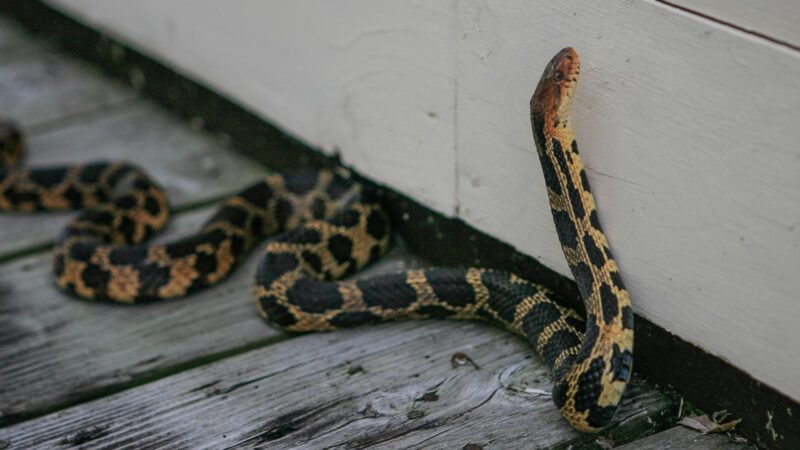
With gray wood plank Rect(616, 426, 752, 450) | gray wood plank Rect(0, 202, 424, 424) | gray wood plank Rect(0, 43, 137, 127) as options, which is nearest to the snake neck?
gray wood plank Rect(616, 426, 752, 450)

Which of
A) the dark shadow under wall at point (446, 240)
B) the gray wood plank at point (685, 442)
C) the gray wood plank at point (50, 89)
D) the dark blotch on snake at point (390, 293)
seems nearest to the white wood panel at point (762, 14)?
the dark shadow under wall at point (446, 240)

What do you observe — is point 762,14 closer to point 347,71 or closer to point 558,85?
point 558,85

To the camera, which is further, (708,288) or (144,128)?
(144,128)

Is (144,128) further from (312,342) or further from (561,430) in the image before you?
(561,430)

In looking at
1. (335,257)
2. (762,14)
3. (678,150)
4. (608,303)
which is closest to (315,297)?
(335,257)

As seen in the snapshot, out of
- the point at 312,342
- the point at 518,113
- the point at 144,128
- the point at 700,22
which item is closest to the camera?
the point at 700,22

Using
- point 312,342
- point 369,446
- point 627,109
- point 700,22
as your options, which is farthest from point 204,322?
point 700,22

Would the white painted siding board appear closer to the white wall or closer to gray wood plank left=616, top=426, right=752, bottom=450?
the white wall

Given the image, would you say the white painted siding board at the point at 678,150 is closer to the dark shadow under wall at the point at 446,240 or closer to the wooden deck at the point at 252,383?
the dark shadow under wall at the point at 446,240
